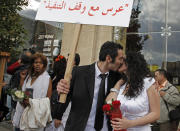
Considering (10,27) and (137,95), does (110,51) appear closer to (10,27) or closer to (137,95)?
(137,95)

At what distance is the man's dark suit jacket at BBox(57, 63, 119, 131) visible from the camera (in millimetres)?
2207

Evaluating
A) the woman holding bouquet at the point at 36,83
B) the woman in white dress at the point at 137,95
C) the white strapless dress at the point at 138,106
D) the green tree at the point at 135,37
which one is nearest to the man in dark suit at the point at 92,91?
the woman in white dress at the point at 137,95

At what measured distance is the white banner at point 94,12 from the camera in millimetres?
2266

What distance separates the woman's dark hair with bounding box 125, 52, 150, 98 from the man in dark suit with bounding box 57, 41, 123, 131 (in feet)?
0.40

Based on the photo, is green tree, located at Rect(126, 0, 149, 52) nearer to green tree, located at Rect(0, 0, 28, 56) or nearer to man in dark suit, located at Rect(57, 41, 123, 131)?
green tree, located at Rect(0, 0, 28, 56)

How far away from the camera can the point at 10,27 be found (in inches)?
158

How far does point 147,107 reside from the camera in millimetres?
2213

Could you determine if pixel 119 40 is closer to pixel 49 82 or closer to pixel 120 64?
pixel 49 82

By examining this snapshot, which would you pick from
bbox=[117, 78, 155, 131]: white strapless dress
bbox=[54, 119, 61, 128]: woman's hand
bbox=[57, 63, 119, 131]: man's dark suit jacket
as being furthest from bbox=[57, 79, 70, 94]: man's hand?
bbox=[54, 119, 61, 128]: woman's hand

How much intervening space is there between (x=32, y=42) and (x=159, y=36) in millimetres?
5168

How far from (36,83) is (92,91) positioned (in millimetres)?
1379

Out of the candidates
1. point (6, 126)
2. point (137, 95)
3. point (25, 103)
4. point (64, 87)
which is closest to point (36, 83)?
point (25, 103)

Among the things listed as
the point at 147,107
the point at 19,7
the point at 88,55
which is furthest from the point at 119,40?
the point at 147,107

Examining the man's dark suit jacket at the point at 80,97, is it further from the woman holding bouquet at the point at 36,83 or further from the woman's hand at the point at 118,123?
the woman holding bouquet at the point at 36,83
